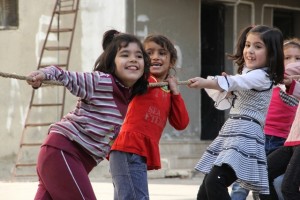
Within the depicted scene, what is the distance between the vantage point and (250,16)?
13094mm

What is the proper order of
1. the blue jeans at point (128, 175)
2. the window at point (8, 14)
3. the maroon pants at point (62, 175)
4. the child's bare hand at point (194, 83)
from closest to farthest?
the maroon pants at point (62, 175), the child's bare hand at point (194, 83), the blue jeans at point (128, 175), the window at point (8, 14)

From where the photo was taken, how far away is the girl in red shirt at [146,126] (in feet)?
17.1

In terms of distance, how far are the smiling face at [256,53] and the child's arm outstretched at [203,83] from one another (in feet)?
1.42

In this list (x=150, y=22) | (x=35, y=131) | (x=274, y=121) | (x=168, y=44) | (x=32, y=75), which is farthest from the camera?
(x=35, y=131)

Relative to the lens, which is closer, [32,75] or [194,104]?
[32,75]

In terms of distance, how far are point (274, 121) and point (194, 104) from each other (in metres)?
5.97

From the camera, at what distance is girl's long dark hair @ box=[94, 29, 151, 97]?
15.8ft

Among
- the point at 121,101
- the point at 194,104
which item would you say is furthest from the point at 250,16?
the point at 121,101

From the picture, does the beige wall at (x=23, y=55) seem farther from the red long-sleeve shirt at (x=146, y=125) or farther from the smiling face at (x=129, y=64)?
the smiling face at (x=129, y=64)

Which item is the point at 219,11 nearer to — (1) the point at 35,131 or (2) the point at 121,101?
(1) the point at 35,131

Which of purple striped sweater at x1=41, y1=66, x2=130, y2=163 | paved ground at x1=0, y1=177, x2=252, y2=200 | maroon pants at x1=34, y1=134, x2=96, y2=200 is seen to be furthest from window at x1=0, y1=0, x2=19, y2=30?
maroon pants at x1=34, y1=134, x2=96, y2=200

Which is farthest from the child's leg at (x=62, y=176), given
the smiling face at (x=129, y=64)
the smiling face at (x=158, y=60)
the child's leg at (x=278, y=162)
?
the child's leg at (x=278, y=162)

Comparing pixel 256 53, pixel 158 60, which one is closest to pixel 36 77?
pixel 158 60

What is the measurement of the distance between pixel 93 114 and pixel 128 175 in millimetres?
786
